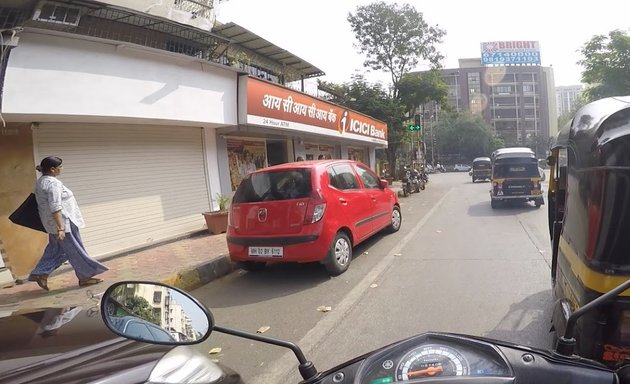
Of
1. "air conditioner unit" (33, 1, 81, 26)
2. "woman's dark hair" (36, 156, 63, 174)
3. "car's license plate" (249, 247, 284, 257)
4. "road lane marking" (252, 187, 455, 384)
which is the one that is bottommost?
"road lane marking" (252, 187, 455, 384)

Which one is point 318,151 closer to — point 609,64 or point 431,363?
point 609,64

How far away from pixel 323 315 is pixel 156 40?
916 cm

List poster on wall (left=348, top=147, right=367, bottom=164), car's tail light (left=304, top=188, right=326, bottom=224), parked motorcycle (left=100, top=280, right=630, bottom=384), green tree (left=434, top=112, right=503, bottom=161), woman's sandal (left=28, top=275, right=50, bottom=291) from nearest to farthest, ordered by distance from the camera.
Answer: parked motorcycle (left=100, top=280, right=630, bottom=384) < woman's sandal (left=28, top=275, right=50, bottom=291) < car's tail light (left=304, top=188, right=326, bottom=224) < poster on wall (left=348, top=147, right=367, bottom=164) < green tree (left=434, top=112, right=503, bottom=161)

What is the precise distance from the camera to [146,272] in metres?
6.89

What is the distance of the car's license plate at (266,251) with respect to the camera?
629 centimetres

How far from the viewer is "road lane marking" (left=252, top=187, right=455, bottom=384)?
11.8 ft

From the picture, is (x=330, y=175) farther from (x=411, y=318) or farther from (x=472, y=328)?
(x=472, y=328)

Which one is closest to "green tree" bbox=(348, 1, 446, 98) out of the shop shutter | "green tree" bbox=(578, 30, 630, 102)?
"green tree" bbox=(578, 30, 630, 102)

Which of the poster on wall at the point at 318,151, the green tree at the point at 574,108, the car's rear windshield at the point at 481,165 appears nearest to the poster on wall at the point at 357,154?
the poster on wall at the point at 318,151

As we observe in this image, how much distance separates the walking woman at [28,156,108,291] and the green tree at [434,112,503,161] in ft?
242

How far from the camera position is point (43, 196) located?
5.85 metres

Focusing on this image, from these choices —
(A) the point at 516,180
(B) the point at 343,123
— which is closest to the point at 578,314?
(A) the point at 516,180

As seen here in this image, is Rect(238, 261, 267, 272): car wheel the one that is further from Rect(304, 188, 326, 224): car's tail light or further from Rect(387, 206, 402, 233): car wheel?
Rect(387, 206, 402, 233): car wheel

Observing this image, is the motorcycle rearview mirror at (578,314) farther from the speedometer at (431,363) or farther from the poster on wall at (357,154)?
the poster on wall at (357,154)
